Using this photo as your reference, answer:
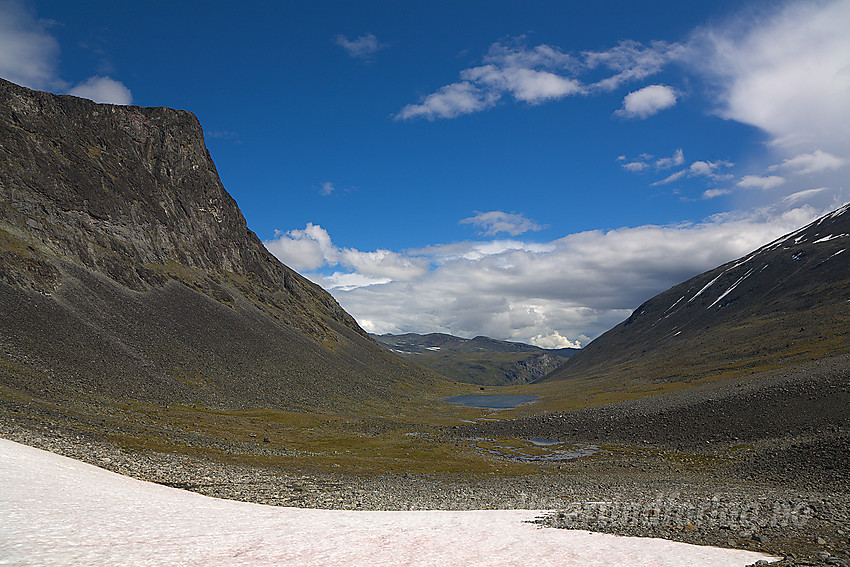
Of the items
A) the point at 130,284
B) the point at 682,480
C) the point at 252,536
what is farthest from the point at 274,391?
the point at 252,536

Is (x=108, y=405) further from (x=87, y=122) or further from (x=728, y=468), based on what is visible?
(x=87, y=122)

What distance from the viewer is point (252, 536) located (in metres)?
18.3

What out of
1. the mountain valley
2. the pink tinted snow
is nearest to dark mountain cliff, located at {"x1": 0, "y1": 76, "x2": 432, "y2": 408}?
the mountain valley

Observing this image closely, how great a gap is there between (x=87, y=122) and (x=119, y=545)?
621 feet

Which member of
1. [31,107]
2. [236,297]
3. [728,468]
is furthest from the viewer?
[236,297]

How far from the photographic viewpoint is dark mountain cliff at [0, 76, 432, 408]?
8281cm

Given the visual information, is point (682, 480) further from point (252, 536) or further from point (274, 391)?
point (274, 391)

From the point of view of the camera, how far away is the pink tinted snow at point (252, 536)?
14.1m

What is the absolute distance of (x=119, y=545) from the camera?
47.4ft

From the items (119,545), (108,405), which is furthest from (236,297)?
(119,545)

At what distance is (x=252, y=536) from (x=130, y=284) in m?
127

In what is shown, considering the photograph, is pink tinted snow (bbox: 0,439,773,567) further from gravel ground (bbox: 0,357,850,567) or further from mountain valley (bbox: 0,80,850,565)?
mountain valley (bbox: 0,80,850,565)

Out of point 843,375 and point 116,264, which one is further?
point 116,264

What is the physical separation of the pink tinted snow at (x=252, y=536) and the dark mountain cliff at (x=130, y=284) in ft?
146
